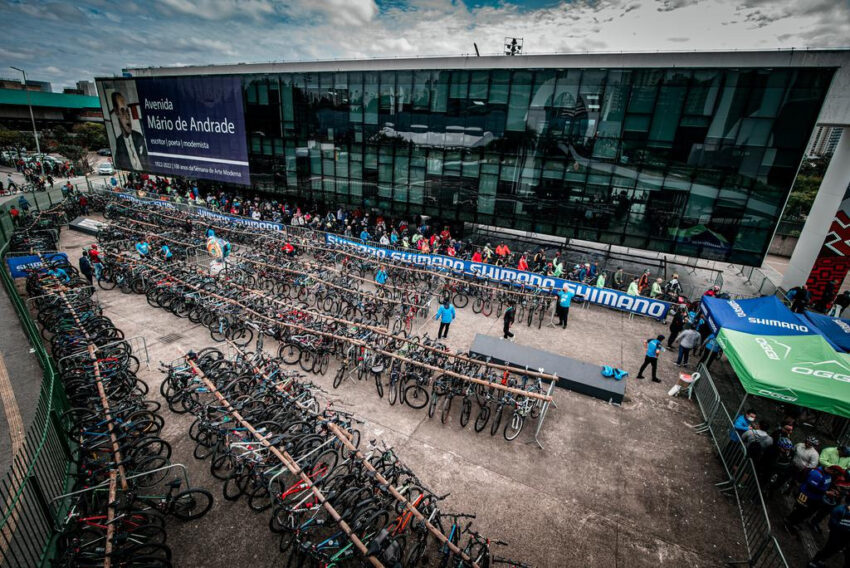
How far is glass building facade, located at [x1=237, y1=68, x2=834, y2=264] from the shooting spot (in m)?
16.7

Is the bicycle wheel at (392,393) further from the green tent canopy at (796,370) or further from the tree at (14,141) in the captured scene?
the tree at (14,141)

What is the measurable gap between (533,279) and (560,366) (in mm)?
6847

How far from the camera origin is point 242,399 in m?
7.94

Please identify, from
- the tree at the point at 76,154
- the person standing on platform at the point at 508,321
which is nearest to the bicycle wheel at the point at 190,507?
A: the person standing on platform at the point at 508,321

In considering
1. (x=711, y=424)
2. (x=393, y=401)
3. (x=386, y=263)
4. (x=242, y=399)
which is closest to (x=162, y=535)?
(x=242, y=399)

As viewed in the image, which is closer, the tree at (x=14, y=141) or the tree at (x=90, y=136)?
the tree at (x=14, y=141)

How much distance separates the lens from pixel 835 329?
34.2 ft

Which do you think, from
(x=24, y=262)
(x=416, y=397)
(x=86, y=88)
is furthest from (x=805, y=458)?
(x=86, y=88)

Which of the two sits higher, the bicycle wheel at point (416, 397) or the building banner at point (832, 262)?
the building banner at point (832, 262)

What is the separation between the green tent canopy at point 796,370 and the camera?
7281 mm

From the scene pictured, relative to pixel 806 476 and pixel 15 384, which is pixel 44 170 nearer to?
pixel 15 384

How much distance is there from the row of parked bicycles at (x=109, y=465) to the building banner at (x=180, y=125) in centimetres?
2286

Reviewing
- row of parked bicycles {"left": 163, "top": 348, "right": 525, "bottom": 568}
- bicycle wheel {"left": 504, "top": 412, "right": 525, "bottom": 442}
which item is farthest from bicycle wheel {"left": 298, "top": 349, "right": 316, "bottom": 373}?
bicycle wheel {"left": 504, "top": 412, "right": 525, "bottom": 442}

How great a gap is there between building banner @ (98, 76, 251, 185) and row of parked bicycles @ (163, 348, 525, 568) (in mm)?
26558
